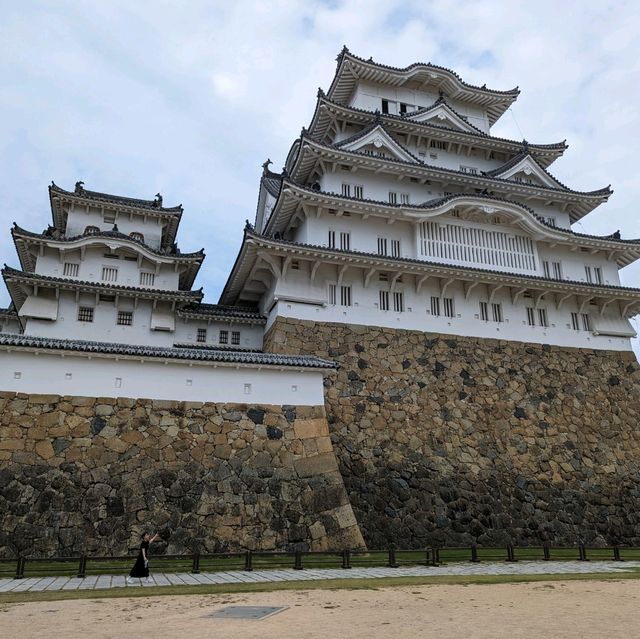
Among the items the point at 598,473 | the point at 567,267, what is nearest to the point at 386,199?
the point at 567,267

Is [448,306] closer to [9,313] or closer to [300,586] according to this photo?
[300,586]

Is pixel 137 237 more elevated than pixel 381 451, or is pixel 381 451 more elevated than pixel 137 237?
pixel 137 237

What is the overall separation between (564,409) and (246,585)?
15961 millimetres

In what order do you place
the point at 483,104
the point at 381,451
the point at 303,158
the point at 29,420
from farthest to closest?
the point at 483,104
the point at 303,158
the point at 381,451
the point at 29,420

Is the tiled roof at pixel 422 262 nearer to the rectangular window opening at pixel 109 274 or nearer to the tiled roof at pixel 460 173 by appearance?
the tiled roof at pixel 460 173

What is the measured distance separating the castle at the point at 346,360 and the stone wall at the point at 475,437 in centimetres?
8

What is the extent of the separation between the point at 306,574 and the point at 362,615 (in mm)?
3983

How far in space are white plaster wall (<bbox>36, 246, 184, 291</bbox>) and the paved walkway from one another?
42.4 ft

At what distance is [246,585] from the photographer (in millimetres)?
9727

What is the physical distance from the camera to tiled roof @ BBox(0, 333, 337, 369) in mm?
13703

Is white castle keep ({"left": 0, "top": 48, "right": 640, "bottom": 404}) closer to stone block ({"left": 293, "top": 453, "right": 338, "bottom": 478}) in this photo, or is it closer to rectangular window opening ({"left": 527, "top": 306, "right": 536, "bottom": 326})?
rectangular window opening ({"left": 527, "top": 306, "right": 536, "bottom": 326})

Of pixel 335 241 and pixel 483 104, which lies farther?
pixel 483 104

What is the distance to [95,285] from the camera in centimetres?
1941

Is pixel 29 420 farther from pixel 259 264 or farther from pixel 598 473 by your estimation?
pixel 598 473
